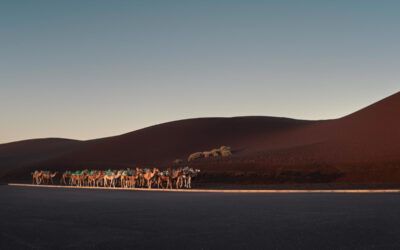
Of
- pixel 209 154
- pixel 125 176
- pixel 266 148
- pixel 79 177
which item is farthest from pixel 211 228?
pixel 266 148

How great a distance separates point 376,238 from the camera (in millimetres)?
10359

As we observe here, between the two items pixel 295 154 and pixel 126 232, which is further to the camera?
pixel 295 154

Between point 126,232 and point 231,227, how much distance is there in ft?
7.09

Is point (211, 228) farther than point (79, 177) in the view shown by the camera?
No

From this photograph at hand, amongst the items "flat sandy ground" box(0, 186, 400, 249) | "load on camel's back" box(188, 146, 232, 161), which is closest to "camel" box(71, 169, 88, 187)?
"load on camel's back" box(188, 146, 232, 161)

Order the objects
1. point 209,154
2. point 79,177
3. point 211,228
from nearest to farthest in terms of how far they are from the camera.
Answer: point 211,228 → point 79,177 → point 209,154

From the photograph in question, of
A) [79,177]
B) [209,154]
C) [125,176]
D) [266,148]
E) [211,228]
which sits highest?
[266,148]

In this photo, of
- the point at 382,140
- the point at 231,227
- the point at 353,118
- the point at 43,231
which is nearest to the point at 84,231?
the point at 43,231

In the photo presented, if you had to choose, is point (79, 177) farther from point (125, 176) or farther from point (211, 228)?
point (211, 228)

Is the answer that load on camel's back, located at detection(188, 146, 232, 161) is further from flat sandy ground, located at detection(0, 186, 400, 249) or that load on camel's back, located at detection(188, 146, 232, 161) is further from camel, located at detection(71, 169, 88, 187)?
flat sandy ground, located at detection(0, 186, 400, 249)

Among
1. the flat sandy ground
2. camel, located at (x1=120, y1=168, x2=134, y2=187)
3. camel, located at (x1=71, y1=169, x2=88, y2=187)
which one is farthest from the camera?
camel, located at (x1=71, y1=169, x2=88, y2=187)

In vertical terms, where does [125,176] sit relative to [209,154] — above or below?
below

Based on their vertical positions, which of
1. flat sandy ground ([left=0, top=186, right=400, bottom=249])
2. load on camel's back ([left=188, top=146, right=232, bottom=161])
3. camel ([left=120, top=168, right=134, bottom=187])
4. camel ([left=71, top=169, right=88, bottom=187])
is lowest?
flat sandy ground ([left=0, top=186, right=400, bottom=249])

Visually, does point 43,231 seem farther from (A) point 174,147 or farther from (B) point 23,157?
(B) point 23,157
